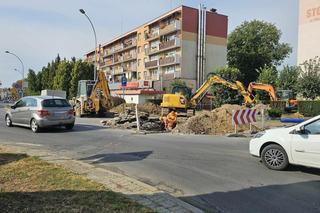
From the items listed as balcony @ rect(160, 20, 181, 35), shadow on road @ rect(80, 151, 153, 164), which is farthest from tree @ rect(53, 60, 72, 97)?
shadow on road @ rect(80, 151, 153, 164)

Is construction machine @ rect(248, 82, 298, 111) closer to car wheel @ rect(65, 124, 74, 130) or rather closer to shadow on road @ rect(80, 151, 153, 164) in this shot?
car wheel @ rect(65, 124, 74, 130)

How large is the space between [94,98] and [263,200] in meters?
23.4

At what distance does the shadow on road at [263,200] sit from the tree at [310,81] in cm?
3253

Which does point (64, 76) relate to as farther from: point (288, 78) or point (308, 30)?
point (308, 30)

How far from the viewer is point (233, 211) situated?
223 inches

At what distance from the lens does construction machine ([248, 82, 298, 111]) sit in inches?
1227

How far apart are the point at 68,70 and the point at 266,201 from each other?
218ft

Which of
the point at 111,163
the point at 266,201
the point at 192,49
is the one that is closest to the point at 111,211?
the point at 266,201

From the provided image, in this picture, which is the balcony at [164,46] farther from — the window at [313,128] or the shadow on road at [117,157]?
the window at [313,128]

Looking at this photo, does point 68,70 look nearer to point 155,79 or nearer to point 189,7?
point 155,79

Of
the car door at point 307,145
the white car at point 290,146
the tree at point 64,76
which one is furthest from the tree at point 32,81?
the car door at point 307,145

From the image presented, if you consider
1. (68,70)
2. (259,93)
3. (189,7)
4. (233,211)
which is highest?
(189,7)

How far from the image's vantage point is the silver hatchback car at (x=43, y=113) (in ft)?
54.5

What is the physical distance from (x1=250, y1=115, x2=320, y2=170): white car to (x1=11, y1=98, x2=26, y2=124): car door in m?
12.6
